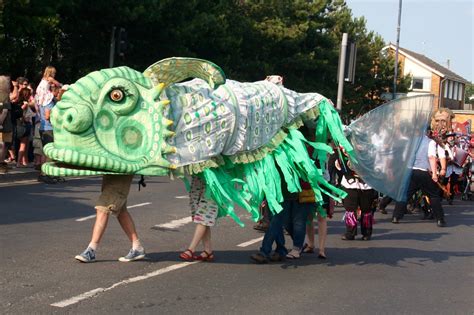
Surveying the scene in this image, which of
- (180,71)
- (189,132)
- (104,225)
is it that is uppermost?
(180,71)

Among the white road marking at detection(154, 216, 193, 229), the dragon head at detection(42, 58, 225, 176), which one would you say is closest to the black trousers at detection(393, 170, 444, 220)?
the white road marking at detection(154, 216, 193, 229)

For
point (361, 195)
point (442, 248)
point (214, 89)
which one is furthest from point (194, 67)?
point (442, 248)

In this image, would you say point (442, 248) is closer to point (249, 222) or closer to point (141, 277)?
point (249, 222)

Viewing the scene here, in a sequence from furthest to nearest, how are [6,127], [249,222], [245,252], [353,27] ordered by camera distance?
[353,27]
[6,127]
[249,222]
[245,252]

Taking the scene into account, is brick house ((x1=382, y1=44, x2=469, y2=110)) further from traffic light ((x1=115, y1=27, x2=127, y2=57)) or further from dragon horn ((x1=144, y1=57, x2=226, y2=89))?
dragon horn ((x1=144, y1=57, x2=226, y2=89))

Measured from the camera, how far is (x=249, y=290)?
734 centimetres

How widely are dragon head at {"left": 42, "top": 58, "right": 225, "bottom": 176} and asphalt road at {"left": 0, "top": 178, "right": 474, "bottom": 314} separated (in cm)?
107

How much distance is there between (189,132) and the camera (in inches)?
296

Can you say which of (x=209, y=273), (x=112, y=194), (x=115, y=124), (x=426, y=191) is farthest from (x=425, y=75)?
(x=115, y=124)

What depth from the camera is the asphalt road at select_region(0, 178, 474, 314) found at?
672 centimetres

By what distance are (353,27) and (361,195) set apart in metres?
42.1

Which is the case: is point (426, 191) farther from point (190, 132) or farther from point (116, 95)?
point (116, 95)

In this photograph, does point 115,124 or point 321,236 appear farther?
point 321,236

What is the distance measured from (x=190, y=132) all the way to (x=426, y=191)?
7.46 metres
